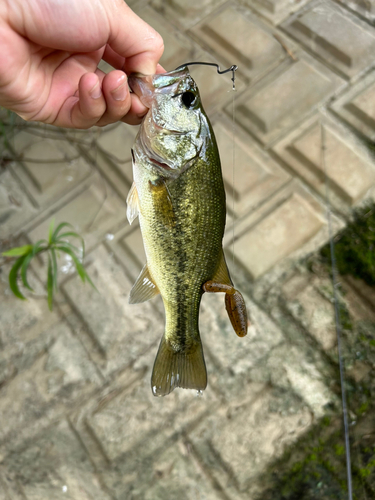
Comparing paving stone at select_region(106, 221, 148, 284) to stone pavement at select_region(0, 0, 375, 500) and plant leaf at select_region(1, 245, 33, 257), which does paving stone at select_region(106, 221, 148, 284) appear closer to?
stone pavement at select_region(0, 0, 375, 500)

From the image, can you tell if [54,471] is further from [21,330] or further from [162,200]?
[162,200]

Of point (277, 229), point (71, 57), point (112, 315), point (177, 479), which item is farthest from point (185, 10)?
point (177, 479)

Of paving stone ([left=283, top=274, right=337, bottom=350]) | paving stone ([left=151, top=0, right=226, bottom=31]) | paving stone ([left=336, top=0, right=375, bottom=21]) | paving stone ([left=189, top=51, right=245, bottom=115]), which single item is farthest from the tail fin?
paving stone ([left=336, top=0, right=375, bottom=21])

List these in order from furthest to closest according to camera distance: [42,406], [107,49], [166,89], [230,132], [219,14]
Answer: [219,14] < [230,132] < [42,406] < [107,49] < [166,89]

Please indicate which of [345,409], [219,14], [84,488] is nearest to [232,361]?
[345,409]

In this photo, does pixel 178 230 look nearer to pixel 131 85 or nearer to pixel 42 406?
pixel 131 85

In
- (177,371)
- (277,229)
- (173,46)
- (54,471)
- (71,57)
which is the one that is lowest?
(54,471)
